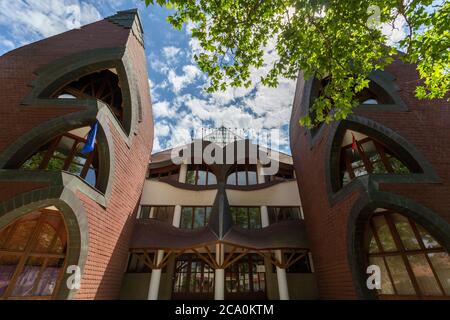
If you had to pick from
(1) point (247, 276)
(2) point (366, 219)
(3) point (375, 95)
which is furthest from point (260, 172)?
(2) point (366, 219)

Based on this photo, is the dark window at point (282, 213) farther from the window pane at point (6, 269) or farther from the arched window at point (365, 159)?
the window pane at point (6, 269)

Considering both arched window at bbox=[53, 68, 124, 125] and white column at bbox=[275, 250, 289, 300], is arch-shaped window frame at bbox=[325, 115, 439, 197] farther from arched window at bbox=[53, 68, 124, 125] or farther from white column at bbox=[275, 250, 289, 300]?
arched window at bbox=[53, 68, 124, 125]

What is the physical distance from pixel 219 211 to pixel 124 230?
174 inches

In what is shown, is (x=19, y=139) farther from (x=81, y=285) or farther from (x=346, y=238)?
(x=346, y=238)

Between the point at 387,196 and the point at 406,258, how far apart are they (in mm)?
2419

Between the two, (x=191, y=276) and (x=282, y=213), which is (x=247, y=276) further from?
(x=282, y=213)

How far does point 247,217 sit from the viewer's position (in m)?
13.0

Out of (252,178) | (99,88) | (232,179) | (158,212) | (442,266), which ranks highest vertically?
(99,88)

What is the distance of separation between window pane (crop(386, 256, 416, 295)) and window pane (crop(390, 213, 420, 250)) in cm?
55

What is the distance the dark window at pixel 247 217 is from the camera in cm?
1279

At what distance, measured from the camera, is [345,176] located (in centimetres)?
923

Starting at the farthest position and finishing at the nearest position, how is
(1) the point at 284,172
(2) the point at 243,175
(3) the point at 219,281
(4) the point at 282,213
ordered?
(1) the point at 284,172, (2) the point at 243,175, (4) the point at 282,213, (3) the point at 219,281

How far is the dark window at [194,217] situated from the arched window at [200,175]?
81.0 inches

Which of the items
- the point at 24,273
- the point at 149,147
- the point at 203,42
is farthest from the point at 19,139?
the point at 203,42
